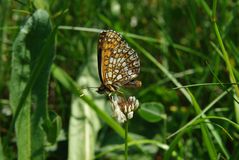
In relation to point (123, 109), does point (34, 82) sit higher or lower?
higher

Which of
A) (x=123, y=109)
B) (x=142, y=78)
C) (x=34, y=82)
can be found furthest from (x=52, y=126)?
(x=142, y=78)

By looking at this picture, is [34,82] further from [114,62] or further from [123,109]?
[123,109]

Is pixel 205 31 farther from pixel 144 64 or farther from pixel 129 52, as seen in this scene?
pixel 129 52

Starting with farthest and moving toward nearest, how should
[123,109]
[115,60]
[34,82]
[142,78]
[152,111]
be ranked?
[142,78] → [152,111] → [34,82] → [115,60] → [123,109]

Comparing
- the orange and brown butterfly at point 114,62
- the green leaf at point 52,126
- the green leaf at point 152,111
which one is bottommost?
the green leaf at point 52,126

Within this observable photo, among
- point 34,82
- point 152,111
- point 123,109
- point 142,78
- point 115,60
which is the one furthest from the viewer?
point 142,78

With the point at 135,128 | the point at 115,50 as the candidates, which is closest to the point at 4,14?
the point at 115,50

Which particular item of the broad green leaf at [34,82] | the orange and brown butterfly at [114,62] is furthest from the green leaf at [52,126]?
the orange and brown butterfly at [114,62]

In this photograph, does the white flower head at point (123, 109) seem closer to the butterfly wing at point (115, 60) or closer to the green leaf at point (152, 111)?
the butterfly wing at point (115, 60)

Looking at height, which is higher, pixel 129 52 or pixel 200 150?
pixel 129 52
